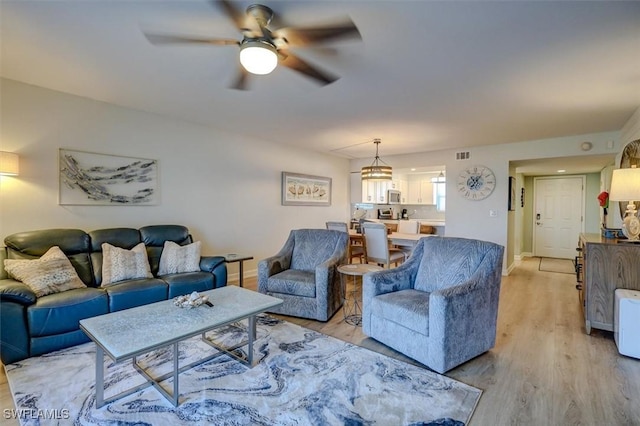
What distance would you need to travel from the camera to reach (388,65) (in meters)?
2.60

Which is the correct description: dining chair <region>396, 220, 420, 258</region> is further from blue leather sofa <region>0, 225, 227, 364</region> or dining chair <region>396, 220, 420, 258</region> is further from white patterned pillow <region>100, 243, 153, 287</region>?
white patterned pillow <region>100, 243, 153, 287</region>

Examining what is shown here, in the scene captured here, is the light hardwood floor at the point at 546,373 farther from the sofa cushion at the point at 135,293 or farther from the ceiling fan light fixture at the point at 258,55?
the ceiling fan light fixture at the point at 258,55

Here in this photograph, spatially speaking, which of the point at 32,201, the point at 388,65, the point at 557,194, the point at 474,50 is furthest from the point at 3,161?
the point at 557,194

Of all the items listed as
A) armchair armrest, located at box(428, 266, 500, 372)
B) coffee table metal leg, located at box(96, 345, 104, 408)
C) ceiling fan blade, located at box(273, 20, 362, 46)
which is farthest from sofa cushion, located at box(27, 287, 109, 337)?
armchair armrest, located at box(428, 266, 500, 372)

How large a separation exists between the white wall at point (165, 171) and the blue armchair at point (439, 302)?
2922 mm

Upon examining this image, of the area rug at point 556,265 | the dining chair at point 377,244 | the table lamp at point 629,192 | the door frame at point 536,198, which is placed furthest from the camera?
the door frame at point 536,198

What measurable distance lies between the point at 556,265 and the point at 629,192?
458cm

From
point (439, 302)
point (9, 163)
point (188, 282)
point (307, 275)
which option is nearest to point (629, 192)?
point (439, 302)

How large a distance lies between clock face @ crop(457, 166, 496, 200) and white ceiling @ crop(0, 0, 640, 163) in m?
1.29

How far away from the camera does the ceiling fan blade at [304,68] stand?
2.13 m

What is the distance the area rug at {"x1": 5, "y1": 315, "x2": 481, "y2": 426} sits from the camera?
1803 mm

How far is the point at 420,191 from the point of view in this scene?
27.2 feet

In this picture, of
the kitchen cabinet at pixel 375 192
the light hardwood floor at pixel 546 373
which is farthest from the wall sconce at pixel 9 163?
the kitchen cabinet at pixel 375 192

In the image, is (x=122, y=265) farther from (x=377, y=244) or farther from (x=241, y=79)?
(x=377, y=244)
